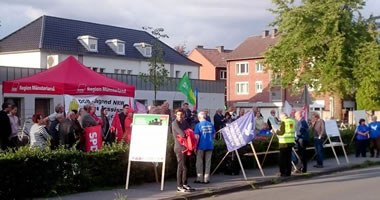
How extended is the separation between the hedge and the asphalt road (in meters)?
2.23

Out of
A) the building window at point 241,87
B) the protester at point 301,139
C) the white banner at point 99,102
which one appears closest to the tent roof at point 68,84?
the white banner at point 99,102

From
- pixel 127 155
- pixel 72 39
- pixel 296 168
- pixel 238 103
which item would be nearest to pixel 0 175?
pixel 127 155

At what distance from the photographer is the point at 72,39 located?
56.7m

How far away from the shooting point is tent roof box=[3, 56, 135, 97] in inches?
637

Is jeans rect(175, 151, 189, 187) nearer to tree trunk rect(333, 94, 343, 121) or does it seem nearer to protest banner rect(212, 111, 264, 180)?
protest banner rect(212, 111, 264, 180)

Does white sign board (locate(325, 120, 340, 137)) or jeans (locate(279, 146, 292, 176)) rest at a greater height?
white sign board (locate(325, 120, 340, 137))

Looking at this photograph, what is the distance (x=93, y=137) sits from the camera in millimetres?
14070

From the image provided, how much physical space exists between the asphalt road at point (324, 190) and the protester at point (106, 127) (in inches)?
188

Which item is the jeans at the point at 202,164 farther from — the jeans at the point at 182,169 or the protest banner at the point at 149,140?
the protest banner at the point at 149,140

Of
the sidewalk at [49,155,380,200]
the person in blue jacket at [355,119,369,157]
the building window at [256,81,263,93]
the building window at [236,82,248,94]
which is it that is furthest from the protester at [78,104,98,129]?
the building window at [236,82,248,94]

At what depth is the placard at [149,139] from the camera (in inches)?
506

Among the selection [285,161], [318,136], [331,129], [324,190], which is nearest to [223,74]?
[331,129]

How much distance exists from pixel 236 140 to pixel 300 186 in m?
2.06

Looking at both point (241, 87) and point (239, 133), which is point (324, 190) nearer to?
point (239, 133)
